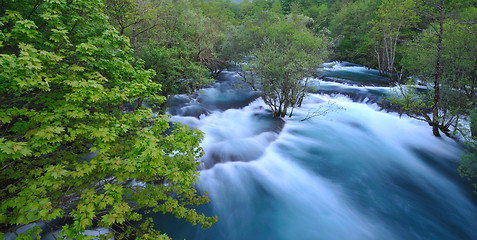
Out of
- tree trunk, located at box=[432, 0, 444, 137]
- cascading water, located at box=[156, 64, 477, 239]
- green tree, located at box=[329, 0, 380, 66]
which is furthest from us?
green tree, located at box=[329, 0, 380, 66]

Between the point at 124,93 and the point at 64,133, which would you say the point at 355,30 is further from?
the point at 64,133

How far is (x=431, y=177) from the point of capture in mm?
10211

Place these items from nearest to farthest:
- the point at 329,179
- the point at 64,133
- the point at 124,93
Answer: the point at 64,133
the point at 124,93
the point at 329,179

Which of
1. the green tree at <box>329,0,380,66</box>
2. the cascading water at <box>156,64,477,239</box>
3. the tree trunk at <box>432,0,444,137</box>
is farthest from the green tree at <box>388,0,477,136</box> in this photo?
the green tree at <box>329,0,380,66</box>

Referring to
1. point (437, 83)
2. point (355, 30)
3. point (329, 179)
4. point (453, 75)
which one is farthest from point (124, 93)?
point (355, 30)

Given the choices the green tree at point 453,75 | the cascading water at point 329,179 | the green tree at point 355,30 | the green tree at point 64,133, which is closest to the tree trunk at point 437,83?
the green tree at point 453,75

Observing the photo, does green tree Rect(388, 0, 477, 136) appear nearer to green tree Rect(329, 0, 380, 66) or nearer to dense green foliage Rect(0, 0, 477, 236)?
dense green foliage Rect(0, 0, 477, 236)

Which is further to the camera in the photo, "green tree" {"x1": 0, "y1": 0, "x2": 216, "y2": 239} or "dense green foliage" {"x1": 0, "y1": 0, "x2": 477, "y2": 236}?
"dense green foliage" {"x1": 0, "y1": 0, "x2": 477, "y2": 236}

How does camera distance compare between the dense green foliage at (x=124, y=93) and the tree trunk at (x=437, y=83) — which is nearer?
the dense green foliage at (x=124, y=93)

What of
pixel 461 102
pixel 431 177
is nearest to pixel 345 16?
pixel 461 102

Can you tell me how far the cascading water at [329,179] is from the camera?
25.2 feet

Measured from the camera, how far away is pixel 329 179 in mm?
10094

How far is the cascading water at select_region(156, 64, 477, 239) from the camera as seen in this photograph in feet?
25.2

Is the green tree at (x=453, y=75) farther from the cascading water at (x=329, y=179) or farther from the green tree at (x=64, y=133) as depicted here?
the green tree at (x=64, y=133)
